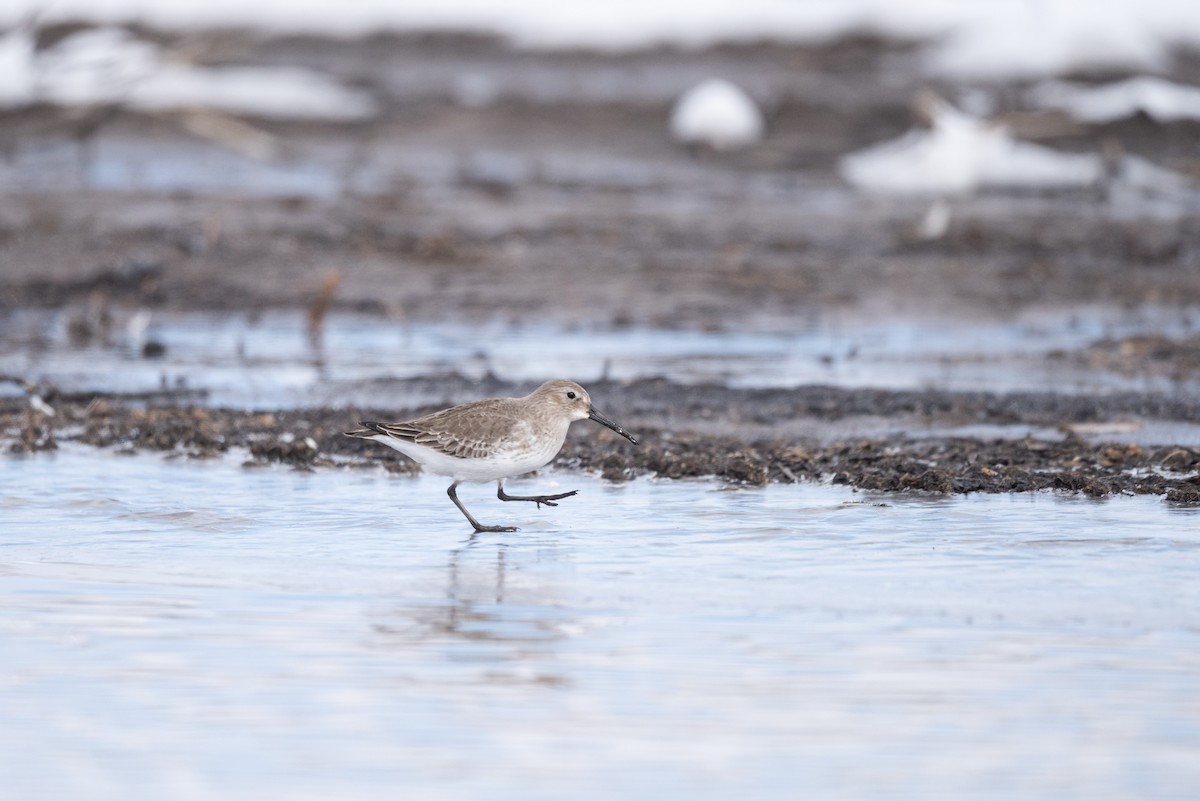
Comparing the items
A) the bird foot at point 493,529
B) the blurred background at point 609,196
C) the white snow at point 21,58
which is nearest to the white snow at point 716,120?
the blurred background at point 609,196

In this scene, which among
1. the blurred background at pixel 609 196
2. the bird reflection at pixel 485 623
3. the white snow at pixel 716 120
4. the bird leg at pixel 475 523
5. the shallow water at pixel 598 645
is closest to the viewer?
the shallow water at pixel 598 645

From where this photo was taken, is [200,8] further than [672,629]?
Yes

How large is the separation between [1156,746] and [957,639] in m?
1.15

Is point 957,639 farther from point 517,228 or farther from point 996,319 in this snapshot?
point 517,228

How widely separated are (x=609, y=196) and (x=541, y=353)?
25.5 feet

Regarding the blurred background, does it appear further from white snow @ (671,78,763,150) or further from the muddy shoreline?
the muddy shoreline

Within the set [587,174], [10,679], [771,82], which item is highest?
[771,82]

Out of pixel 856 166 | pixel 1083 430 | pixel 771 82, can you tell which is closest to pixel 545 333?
pixel 1083 430

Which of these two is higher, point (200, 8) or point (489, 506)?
point (200, 8)

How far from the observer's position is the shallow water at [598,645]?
4961mm

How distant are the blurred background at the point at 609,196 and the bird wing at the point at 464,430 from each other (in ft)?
4.98

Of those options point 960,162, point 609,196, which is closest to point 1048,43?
point 960,162

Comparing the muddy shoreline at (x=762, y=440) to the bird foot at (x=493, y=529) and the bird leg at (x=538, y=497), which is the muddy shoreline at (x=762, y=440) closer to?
the bird leg at (x=538, y=497)

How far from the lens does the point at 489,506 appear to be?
9.03m
